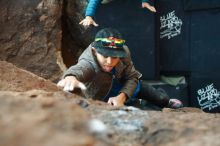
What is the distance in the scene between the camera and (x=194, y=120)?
1198 millimetres

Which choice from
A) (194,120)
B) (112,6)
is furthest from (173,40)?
(194,120)

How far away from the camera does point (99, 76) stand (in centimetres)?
262

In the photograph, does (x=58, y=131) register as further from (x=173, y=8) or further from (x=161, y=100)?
(x=173, y=8)

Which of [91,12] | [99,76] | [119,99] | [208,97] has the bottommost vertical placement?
[208,97]

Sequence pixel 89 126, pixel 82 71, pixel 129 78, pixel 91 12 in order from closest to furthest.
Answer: pixel 89 126 < pixel 82 71 < pixel 129 78 < pixel 91 12

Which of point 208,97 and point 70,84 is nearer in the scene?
point 70,84

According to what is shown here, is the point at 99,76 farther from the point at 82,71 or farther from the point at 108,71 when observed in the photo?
the point at 82,71

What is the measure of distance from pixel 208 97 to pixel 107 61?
1.94 m

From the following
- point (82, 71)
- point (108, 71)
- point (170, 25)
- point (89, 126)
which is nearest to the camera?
point (89, 126)

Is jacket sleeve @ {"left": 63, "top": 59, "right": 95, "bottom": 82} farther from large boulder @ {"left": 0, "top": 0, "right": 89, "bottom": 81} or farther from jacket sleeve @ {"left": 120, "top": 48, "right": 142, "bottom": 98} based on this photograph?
large boulder @ {"left": 0, "top": 0, "right": 89, "bottom": 81}

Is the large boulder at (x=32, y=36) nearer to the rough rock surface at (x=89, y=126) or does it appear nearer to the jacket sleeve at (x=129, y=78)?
the jacket sleeve at (x=129, y=78)

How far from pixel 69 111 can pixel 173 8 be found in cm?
339

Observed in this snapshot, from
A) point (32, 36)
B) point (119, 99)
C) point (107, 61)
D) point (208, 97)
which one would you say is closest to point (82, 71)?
point (107, 61)

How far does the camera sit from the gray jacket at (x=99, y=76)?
2490mm
